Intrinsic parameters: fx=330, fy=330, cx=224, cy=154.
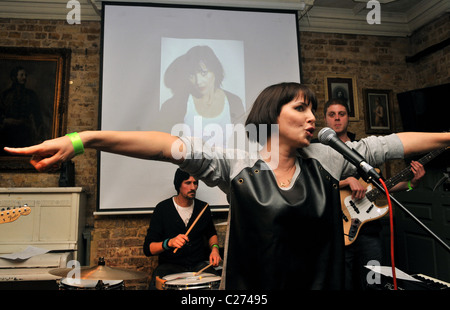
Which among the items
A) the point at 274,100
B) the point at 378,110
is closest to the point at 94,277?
the point at 274,100

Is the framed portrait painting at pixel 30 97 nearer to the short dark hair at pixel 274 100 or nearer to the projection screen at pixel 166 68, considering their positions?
the projection screen at pixel 166 68

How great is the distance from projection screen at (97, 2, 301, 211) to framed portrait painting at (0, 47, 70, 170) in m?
0.59

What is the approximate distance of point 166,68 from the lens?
3545mm

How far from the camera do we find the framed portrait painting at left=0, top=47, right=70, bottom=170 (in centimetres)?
354

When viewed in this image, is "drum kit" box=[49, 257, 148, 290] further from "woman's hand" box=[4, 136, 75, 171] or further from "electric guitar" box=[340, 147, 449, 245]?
"electric guitar" box=[340, 147, 449, 245]

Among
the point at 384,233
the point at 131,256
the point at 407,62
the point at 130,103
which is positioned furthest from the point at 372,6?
the point at 131,256

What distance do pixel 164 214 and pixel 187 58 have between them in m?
1.71

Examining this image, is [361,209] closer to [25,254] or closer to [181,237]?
[181,237]

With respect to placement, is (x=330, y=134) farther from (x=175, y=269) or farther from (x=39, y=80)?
(x=39, y=80)

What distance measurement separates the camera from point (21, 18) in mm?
3709

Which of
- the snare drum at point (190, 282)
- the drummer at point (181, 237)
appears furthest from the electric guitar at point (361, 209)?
the snare drum at point (190, 282)

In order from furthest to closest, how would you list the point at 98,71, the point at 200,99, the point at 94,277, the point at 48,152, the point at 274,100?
the point at 98,71
the point at 200,99
the point at 94,277
the point at 274,100
the point at 48,152

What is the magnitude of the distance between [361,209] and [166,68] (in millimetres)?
2373

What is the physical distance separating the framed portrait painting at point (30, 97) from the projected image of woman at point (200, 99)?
1.18m
